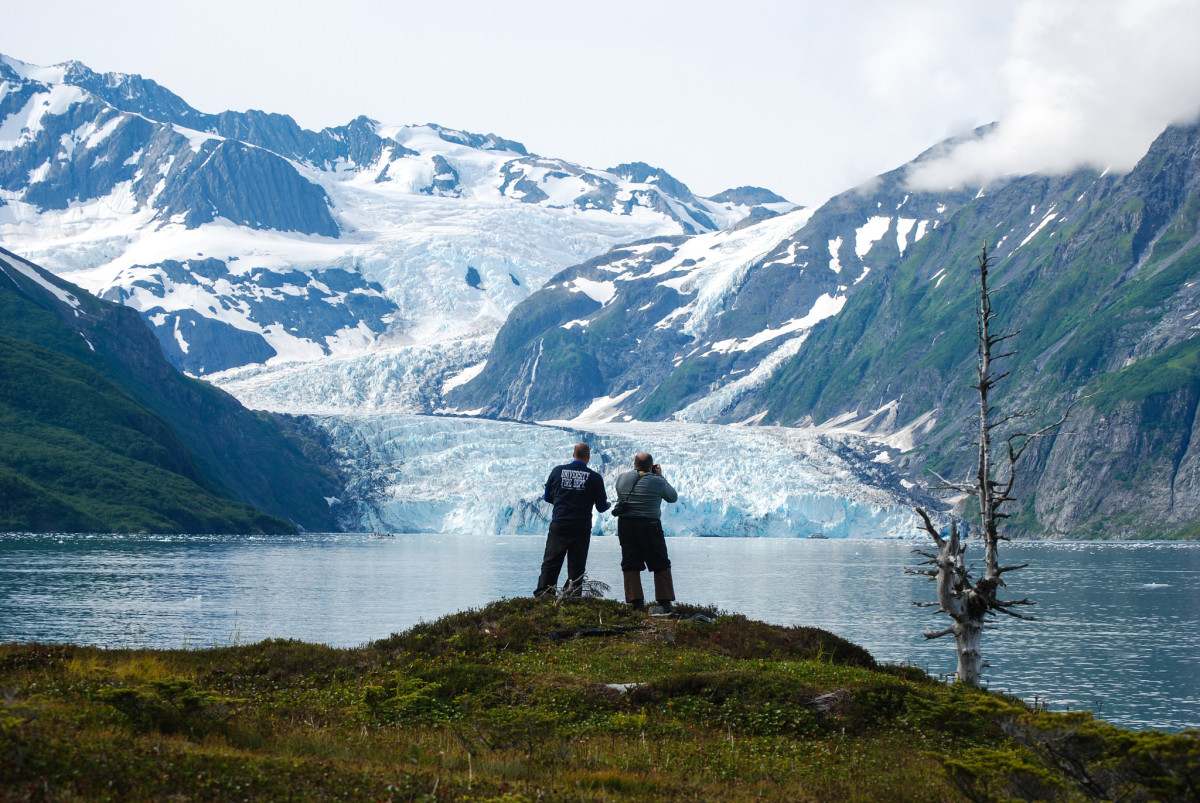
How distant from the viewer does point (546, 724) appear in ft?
42.0

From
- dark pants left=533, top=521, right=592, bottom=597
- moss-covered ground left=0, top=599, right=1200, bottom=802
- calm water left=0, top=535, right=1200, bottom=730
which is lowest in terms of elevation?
calm water left=0, top=535, right=1200, bottom=730

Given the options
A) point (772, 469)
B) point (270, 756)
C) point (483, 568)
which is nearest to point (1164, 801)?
point (270, 756)

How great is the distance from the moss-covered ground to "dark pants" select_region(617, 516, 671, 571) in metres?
0.99

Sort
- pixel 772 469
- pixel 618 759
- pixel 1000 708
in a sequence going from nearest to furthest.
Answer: pixel 1000 708
pixel 618 759
pixel 772 469

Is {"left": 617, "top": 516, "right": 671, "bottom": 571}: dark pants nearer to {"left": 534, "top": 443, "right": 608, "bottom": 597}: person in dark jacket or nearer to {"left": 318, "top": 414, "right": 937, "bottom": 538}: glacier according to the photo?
{"left": 534, "top": 443, "right": 608, "bottom": 597}: person in dark jacket

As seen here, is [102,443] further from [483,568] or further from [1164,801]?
[1164,801]

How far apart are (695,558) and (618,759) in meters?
96.9

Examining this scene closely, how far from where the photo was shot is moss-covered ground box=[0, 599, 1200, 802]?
9.14 metres

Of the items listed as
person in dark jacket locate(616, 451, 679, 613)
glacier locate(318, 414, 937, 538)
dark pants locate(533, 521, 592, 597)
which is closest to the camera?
person in dark jacket locate(616, 451, 679, 613)

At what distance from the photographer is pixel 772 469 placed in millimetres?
146000

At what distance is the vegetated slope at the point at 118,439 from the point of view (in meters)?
124

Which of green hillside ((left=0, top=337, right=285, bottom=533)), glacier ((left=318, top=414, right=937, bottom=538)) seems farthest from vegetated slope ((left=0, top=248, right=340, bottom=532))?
glacier ((left=318, top=414, right=937, bottom=538))

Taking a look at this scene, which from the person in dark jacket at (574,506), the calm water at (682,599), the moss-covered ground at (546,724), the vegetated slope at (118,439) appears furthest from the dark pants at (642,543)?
the vegetated slope at (118,439)

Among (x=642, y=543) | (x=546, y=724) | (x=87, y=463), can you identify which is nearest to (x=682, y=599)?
(x=642, y=543)
